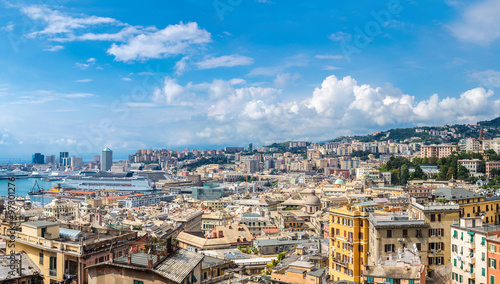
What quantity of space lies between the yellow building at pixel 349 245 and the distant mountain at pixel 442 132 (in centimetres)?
11543

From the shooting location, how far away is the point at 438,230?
16.9 meters

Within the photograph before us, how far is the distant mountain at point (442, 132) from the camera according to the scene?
12925 cm

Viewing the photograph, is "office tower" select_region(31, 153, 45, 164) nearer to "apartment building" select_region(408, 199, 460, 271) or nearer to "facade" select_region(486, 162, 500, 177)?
"facade" select_region(486, 162, 500, 177)

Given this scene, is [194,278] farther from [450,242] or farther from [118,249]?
[450,242]

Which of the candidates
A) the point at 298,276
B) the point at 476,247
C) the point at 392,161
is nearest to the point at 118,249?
the point at 298,276

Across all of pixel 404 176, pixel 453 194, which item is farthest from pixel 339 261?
pixel 404 176

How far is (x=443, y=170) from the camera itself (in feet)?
194

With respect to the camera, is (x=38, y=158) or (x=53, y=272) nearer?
(x=53, y=272)

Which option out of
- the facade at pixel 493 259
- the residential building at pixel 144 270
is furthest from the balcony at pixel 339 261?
the residential building at pixel 144 270

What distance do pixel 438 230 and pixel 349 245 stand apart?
331cm

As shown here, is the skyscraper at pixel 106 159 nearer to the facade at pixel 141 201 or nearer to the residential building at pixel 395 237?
the facade at pixel 141 201

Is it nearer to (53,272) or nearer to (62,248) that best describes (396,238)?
(62,248)

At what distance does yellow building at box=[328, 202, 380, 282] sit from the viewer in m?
17.0

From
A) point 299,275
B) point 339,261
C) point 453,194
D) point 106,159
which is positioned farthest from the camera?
point 106,159
